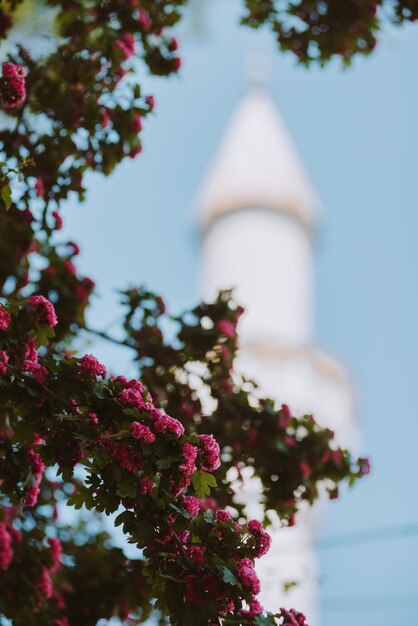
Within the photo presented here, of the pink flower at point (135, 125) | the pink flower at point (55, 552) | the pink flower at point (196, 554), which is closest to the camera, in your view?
the pink flower at point (196, 554)

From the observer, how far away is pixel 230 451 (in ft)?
15.2

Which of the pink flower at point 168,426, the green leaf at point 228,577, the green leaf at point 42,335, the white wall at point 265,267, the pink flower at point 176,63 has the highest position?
the white wall at point 265,267

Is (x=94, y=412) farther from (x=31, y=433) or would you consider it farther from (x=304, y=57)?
(x=304, y=57)

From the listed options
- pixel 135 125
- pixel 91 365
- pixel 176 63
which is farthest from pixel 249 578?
pixel 176 63

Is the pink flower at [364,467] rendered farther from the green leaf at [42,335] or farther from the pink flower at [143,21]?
the pink flower at [143,21]

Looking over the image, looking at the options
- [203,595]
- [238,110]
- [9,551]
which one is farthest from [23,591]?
[238,110]

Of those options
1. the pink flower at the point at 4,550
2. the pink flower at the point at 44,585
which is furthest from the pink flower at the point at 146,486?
the pink flower at the point at 44,585

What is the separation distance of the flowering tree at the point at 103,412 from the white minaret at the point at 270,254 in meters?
17.0

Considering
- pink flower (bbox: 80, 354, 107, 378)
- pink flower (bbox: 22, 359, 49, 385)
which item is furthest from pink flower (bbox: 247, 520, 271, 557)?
pink flower (bbox: 22, 359, 49, 385)

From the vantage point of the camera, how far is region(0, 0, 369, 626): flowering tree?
9.93ft

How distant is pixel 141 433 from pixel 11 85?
1.46m

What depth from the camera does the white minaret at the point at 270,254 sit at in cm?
2306

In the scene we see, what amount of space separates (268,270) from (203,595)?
23.4 meters

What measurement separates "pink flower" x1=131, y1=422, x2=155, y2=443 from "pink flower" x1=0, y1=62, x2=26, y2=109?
55.7 inches
